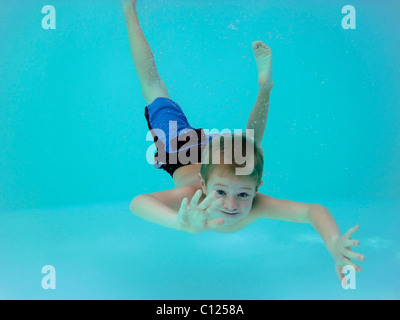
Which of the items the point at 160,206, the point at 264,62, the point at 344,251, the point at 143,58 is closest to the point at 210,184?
the point at 160,206

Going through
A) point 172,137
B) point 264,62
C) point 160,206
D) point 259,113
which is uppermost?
point 264,62

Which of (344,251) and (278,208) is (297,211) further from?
(344,251)

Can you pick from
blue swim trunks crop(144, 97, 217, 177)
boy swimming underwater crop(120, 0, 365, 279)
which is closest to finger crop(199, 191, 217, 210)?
boy swimming underwater crop(120, 0, 365, 279)

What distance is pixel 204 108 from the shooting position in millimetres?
6340

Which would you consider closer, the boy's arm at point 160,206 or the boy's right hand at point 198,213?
the boy's right hand at point 198,213

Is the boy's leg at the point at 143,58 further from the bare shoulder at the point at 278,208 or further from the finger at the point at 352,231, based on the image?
the finger at the point at 352,231

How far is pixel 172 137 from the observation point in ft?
9.40

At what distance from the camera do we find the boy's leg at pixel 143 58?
9.43 ft

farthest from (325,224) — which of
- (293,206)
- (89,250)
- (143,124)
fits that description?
(143,124)

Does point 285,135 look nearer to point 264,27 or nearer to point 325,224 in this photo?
point 264,27

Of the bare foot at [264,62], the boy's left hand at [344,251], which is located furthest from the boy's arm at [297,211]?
the bare foot at [264,62]

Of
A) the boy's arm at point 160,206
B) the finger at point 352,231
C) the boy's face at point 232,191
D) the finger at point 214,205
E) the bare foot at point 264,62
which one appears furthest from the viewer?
the bare foot at point 264,62

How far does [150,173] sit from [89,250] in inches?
166

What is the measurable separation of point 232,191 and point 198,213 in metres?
0.45
